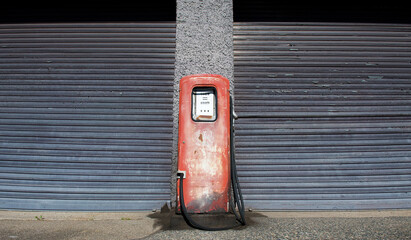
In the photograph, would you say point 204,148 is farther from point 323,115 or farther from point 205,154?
point 323,115

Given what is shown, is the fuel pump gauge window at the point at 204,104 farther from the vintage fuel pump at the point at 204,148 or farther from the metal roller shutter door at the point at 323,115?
the metal roller shutter door at the point at 323,115

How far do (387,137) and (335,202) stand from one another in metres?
1.23

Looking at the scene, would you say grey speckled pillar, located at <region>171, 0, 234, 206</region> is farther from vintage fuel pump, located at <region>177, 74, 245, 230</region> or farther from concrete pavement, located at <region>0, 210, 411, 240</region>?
concrete pavement, located at <region>0, 210, 411, 240</region>

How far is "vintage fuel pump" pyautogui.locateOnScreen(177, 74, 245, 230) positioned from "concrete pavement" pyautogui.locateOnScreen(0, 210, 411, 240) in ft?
0.90

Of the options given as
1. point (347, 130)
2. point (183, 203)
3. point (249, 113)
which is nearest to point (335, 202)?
point (347, 130)

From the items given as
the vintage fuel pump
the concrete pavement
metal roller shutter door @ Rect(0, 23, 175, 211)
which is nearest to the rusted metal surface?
the vintage fuel pump

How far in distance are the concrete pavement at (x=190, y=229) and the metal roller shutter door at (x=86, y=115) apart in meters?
0.20

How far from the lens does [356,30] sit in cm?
362

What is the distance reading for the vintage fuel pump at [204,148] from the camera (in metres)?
2.33

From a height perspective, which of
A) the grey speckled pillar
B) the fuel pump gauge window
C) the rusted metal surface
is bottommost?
the rusted metal surface

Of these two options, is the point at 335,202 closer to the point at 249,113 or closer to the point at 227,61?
the point at 249,113

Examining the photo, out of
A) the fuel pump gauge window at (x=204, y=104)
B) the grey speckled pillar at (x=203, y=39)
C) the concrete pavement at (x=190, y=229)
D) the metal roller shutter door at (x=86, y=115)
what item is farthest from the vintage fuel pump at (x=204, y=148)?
the metal roller shutter door at (x=86, y=115)

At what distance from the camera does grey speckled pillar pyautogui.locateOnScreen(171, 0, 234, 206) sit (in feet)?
10.7

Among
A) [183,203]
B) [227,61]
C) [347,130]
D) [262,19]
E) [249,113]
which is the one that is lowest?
[183,203]
